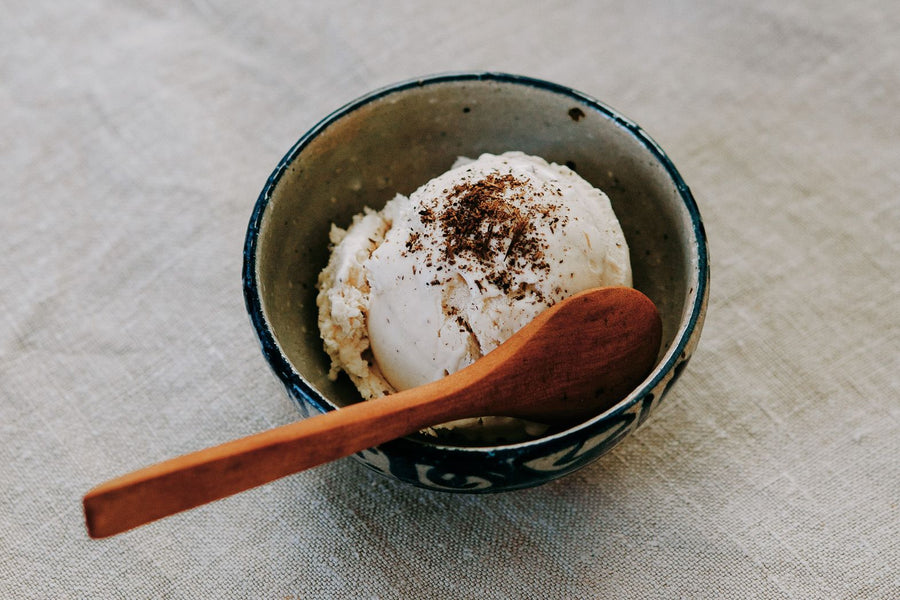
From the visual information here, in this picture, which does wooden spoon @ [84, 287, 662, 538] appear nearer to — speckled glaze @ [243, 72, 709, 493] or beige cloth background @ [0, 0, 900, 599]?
speckled glaze @ [243, 72, 709, 493]

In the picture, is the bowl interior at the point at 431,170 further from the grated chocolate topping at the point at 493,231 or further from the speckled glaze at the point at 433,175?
the grated chocolate topping at the point at 493,231

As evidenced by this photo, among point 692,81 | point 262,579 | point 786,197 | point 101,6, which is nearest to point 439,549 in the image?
point 262,579

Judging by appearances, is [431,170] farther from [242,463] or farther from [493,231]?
[242,463]

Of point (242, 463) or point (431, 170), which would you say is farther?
point (431, 170)

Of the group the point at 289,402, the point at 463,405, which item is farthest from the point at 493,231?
the point at 289,402

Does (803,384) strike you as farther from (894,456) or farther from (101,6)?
(101,6)

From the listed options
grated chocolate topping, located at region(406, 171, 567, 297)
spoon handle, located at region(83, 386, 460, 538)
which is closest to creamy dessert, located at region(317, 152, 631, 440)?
grated chocolate topping, located at region(406, 171, 567, 297)
